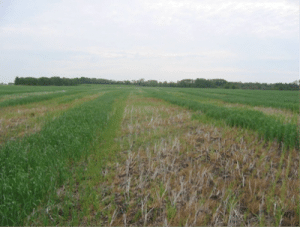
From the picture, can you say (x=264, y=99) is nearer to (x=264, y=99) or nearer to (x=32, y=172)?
(x=264, y=99)

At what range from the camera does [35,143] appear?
14.4ft

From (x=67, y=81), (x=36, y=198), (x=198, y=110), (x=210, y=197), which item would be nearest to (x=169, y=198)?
(x=210, y=197)

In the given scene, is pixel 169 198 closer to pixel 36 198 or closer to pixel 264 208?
pixel 264 208

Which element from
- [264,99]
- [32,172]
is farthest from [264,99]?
[32,172]

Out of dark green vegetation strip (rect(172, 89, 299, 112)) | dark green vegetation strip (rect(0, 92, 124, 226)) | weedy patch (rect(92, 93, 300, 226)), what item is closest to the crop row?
dark green vegetation strip (rect(172, 89, 299, 112))

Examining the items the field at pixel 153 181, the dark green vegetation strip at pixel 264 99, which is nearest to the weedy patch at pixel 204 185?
the field at pixel 153 181

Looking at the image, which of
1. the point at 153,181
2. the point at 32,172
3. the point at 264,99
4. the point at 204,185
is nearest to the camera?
the point at 32,172

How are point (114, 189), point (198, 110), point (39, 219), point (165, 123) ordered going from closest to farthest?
point (39, 219) < point (114, 189) < point (165, 123) < point (198, 110)

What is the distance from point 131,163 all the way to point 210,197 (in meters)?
1.82

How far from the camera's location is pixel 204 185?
301 cm

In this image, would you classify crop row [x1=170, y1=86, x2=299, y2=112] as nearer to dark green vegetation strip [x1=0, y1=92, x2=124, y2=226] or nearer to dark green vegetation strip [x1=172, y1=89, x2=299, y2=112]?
dark green vegetation strip [x1=172, y1=89, x2=299, y2=112]

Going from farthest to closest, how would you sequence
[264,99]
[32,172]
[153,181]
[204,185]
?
[264,99]
[153,181]
[204,185]
[32,172]

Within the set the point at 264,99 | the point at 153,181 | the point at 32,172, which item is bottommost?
the point at 153,181

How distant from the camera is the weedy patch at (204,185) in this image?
232cm
